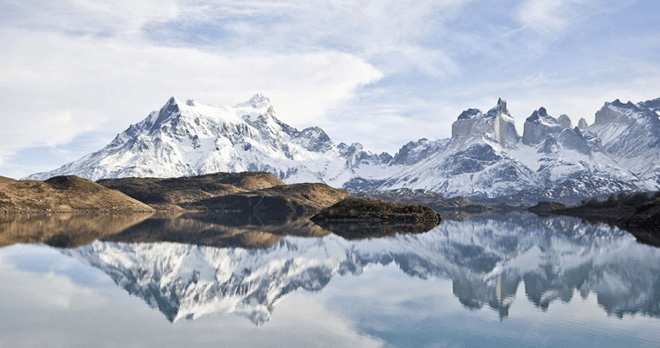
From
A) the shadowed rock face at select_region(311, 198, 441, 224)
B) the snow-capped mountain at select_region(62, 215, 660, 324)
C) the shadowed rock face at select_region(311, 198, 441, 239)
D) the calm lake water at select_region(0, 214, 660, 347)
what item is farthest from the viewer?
the shadowed rock face at select_region(311, 198, 441, 224)

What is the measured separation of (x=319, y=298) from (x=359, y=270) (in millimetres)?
18566

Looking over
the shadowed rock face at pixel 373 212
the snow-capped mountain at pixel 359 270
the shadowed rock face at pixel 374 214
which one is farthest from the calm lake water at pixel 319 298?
the shadowed rock face at pixel 373 212

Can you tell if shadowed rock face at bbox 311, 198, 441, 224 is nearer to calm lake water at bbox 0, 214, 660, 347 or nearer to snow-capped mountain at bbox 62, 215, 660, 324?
snow-capped mountain at bbox 62, 215, 660, 324

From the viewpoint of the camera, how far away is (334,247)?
8944 cm

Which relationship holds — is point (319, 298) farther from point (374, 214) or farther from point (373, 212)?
point (373, 212)

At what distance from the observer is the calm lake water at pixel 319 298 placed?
103ft

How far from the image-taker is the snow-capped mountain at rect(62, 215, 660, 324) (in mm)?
42812

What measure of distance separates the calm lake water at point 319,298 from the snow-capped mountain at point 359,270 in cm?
19

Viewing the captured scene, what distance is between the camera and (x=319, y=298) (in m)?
43.5

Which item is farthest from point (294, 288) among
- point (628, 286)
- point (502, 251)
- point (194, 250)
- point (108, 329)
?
point (502, 251)

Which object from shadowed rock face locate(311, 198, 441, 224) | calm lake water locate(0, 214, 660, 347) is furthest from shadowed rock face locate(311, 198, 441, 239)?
calm lake water locate(0, 214, 660, 347)

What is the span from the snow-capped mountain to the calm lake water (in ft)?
0.63

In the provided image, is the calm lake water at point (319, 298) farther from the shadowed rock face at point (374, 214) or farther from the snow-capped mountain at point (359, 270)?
the shadowed rock face at point (374, 214)

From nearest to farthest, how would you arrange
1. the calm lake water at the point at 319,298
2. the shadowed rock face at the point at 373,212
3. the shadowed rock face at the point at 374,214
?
the calm lake water at the point at 319,298, the shadowed rock face at the point at 374,214, the shadowed rock face at the point at 373,212
